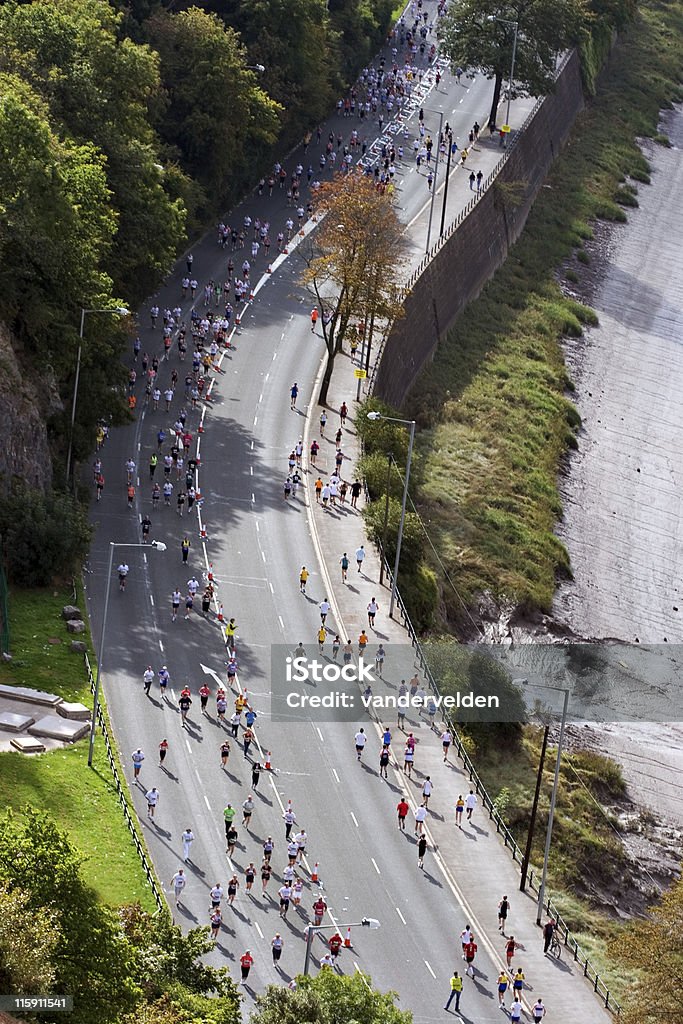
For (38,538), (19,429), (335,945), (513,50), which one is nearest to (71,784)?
(335,945)

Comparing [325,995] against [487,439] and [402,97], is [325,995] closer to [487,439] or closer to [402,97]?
[487,439]

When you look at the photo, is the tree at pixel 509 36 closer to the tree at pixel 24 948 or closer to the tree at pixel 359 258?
the tree at pixel 359 258

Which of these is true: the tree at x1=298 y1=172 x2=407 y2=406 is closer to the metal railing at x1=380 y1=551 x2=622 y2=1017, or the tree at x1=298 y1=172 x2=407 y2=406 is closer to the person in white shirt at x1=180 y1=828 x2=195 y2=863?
the metal railing at x1=380 y1=551 x2=622 y2=1017

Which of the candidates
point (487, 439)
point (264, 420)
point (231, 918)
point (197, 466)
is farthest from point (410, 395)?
point (231, 918)

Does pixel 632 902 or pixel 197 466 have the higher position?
pixel 197 466

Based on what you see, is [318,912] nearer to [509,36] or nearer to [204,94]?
[204,94]

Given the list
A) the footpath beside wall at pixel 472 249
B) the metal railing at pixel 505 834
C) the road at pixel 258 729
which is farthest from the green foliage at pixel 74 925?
the footpath beside wall at pixel 472 249

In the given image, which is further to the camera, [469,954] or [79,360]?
[79,360]
